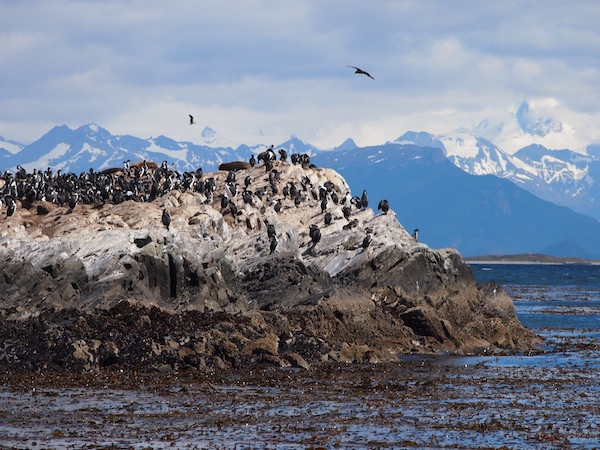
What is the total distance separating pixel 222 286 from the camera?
46.9 m

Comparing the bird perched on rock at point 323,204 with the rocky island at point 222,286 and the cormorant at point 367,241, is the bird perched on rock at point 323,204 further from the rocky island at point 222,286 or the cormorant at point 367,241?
the cormorant at point 367,241

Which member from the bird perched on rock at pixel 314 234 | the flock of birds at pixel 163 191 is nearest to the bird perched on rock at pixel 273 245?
the flock of birds at pixel 163 191

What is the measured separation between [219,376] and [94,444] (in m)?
11.1

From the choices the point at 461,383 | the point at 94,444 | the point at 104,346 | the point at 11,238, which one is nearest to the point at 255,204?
the point at 11,238

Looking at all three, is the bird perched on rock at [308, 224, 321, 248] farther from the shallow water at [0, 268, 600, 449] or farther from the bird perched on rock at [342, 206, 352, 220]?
the shallow water at [0, 268, 600, 449]

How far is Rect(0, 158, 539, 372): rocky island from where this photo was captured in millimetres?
37562

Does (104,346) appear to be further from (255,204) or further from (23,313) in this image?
(255,204)

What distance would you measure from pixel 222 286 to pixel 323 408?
1882 centimetres

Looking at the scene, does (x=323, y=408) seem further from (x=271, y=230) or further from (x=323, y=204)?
(x=323, y=204)

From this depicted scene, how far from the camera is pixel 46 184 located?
62.0 metres

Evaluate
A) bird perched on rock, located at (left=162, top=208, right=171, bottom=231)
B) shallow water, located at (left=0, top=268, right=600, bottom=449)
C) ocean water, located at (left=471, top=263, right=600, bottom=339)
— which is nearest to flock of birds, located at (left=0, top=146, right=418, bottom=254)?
bird perched on rock, located at (left=162, top=208, right=171, bottom=231)

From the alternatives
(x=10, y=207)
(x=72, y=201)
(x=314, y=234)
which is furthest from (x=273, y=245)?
(x=10, y=207)

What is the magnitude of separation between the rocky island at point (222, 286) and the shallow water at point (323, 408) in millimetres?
2773

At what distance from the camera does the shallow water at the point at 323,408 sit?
24.6 metres
